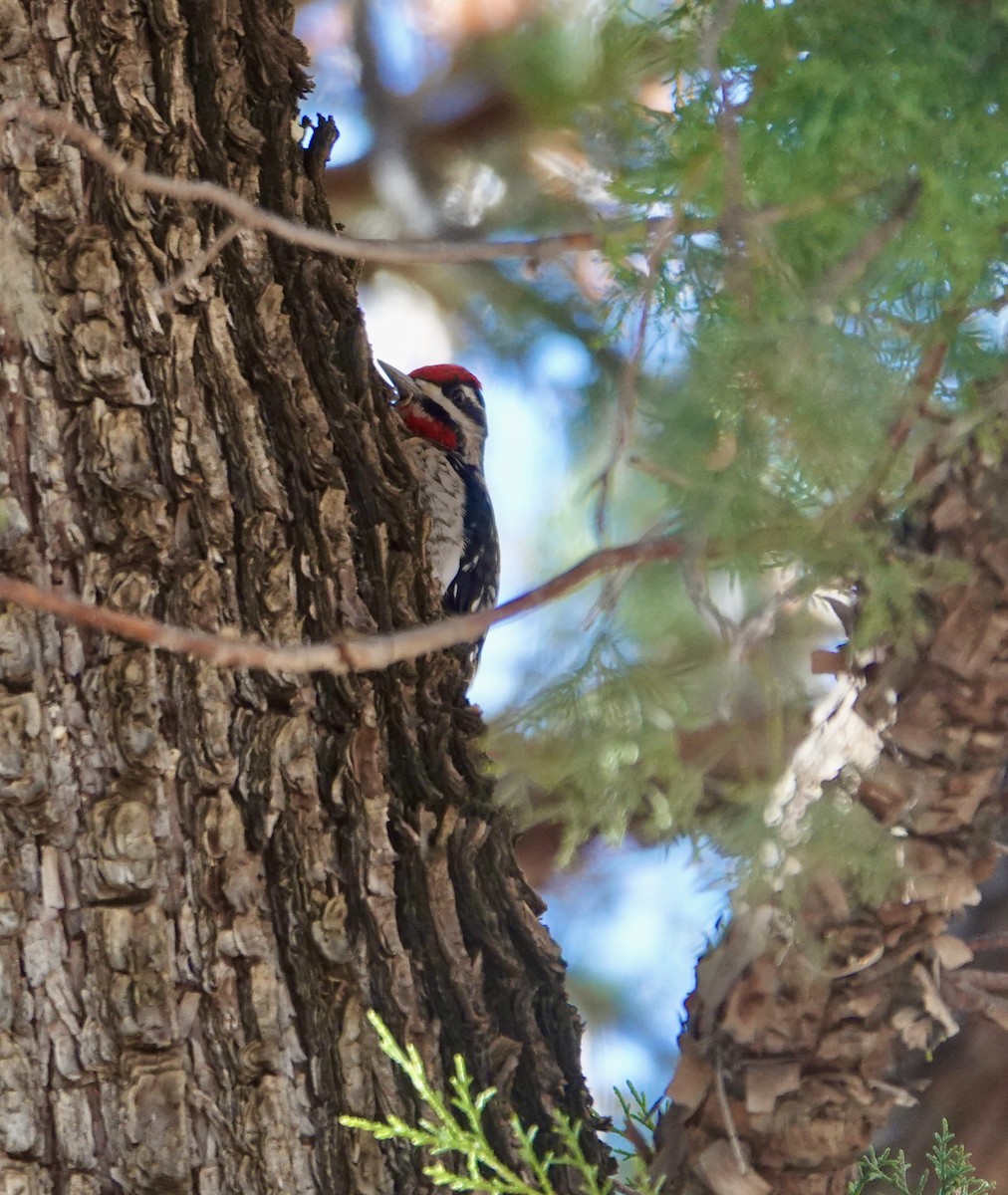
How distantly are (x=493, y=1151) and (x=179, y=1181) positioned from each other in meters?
0.36

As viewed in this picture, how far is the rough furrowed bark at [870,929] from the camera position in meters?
1.66

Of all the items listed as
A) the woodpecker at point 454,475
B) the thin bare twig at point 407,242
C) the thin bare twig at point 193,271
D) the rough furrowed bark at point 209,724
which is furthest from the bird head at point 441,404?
the thin bare twig at point 407,242

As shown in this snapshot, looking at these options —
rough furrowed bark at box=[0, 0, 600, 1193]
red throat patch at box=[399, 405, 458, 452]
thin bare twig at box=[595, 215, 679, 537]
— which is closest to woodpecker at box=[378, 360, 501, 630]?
red throat patch at box=[399, 405, 458, 452]

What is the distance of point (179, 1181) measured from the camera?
4.76 feet

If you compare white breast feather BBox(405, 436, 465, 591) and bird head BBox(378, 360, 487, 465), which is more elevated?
bird head BBox(378, 360, 487, 465)

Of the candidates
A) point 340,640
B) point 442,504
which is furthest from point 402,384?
point 340,640

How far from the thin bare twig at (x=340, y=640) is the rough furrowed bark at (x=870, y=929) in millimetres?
530

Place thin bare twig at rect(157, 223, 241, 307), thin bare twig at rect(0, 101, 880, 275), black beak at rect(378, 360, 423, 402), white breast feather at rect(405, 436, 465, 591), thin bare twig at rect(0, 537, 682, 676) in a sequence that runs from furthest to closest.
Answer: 1. black beak at rect(378, 360, 423, 402)
2. white breast feather at rect(405, 436, 465, 591)
3. thin bare twig at rect(157, 223, 241, 307)
4. thin bare twig at rect(0, 101, 880, 275)
5. thin bare twig at rect(0, 537, 682, 676)

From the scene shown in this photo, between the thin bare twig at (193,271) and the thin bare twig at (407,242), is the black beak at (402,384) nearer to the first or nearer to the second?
the thin bare twig at (193,271)

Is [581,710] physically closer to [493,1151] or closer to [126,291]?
[493,1151]

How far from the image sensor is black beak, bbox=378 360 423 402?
126 inches

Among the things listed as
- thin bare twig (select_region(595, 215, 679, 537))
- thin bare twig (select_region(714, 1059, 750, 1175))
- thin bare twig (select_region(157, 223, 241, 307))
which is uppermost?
thin bare twig (select_region(157, 223, 241, 307))

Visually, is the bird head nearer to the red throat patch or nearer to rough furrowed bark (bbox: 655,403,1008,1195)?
the red throat patch

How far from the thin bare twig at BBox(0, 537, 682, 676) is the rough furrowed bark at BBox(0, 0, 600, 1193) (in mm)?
389
